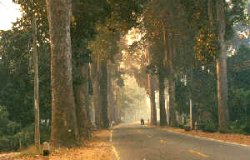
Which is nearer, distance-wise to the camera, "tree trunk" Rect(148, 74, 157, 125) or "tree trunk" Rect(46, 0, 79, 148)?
"tree trunk" Rect(46, 0, 79, 148)

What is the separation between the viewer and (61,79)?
83.4 feet

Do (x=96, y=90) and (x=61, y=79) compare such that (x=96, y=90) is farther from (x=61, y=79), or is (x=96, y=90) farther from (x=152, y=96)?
(x=61, y=79)

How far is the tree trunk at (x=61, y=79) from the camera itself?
25203 mm

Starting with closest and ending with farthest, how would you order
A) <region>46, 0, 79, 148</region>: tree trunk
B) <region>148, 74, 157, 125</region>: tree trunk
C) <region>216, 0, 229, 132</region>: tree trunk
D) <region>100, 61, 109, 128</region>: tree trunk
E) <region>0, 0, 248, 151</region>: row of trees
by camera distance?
<region>46, 0, 79, 148</region>: tree trunk
<region>0, 0, 248, 151</region>: row of trees
<region>216, 0, 229, 132</region>: tree trunk
<region>100, 61, 109, 128</region>: tree trunk
<region>148, 74, 157, 125</region>: tree trunk

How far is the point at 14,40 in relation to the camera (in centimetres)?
4266

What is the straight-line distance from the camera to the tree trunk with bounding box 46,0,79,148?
25.2m

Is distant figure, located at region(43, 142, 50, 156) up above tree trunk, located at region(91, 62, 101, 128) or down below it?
below

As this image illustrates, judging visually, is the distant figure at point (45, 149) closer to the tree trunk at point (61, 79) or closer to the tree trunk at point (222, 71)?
the tree trunk at point (61, 79)

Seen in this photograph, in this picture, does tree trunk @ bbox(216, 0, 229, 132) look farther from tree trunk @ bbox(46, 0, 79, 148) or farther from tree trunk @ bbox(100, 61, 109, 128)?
tree trunk @ bbox(100, 61, 109, 128)

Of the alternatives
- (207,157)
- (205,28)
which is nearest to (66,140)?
(207,157)

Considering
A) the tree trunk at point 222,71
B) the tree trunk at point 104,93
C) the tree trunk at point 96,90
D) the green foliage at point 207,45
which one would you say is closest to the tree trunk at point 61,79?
the green foliage at point 207,45

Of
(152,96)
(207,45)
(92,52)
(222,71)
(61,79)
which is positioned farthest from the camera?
(152,96)

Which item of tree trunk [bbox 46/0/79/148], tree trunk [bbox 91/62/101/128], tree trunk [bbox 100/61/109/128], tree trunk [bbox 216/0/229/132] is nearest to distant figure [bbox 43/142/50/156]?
tree trunk [bbox 46/0/79/148]

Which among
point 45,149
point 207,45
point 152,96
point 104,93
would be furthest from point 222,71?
point 152,96
